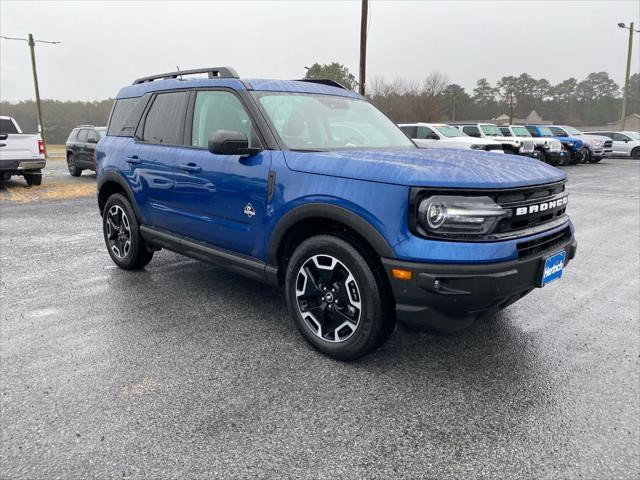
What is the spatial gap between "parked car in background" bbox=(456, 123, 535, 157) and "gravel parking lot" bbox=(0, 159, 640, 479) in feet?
43.0

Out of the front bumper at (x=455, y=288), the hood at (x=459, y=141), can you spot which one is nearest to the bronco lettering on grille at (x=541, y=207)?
the front bumper at (x=455, y=288)

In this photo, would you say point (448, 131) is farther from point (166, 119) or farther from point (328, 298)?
point (328, 298)

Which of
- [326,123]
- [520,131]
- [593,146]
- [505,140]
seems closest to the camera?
[326,123]

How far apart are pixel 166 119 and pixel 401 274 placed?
2867 mm

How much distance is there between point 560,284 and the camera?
4816 millimetres

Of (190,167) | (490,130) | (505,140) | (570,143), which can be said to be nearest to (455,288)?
(190,167)

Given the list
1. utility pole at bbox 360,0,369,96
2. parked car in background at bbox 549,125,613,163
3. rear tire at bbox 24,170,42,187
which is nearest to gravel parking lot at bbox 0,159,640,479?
rear tire at bbox 24,170,42,187

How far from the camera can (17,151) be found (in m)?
12.0

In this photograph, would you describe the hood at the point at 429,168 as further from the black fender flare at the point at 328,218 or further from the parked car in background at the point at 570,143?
the parked car in background at the point at 570,143

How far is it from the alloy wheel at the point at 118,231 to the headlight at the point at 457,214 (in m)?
3.45

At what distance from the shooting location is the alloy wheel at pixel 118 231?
16.5 feet

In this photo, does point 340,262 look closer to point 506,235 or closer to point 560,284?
point 506,235

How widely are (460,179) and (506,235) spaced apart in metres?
0.42

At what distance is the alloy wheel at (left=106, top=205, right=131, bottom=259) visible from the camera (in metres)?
5.04
